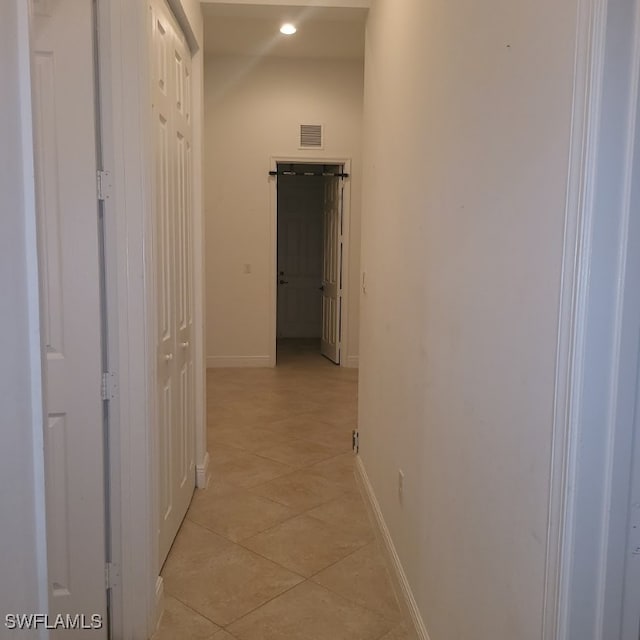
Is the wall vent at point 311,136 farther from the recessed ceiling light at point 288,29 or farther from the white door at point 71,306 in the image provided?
the white door at point 71,306

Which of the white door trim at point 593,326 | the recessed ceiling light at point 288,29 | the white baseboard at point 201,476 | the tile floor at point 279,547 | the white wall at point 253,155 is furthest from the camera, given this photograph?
the white wall at point 253,155

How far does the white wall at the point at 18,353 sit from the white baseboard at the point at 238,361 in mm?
5718

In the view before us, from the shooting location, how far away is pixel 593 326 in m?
1.04

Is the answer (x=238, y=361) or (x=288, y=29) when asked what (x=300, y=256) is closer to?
(x=238, y=361)

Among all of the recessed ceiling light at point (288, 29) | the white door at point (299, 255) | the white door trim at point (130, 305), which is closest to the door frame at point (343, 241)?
the recessed ceiling light at point (288, 29)

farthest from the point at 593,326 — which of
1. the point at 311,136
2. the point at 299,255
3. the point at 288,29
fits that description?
the point at 299,255

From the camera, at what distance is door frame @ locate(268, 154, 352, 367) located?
264 inches

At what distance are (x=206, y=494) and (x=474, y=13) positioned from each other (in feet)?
9.13

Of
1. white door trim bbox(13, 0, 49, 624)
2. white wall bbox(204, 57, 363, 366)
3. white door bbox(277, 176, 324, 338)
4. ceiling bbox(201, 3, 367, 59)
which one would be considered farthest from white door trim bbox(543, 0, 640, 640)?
white door bbox(277, 176, 324, 338)

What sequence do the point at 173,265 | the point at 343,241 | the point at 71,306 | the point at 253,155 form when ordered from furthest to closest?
the point at 343,241 < the point at 253,155 < the point at 173,265 < the point at 71,306

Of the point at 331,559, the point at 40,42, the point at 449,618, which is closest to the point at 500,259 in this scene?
the point at 449,618

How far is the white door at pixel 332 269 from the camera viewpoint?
6.96 metres

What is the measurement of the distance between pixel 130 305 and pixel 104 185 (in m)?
0.40

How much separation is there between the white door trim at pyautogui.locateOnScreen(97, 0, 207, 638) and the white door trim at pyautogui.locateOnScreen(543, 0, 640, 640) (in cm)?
143
